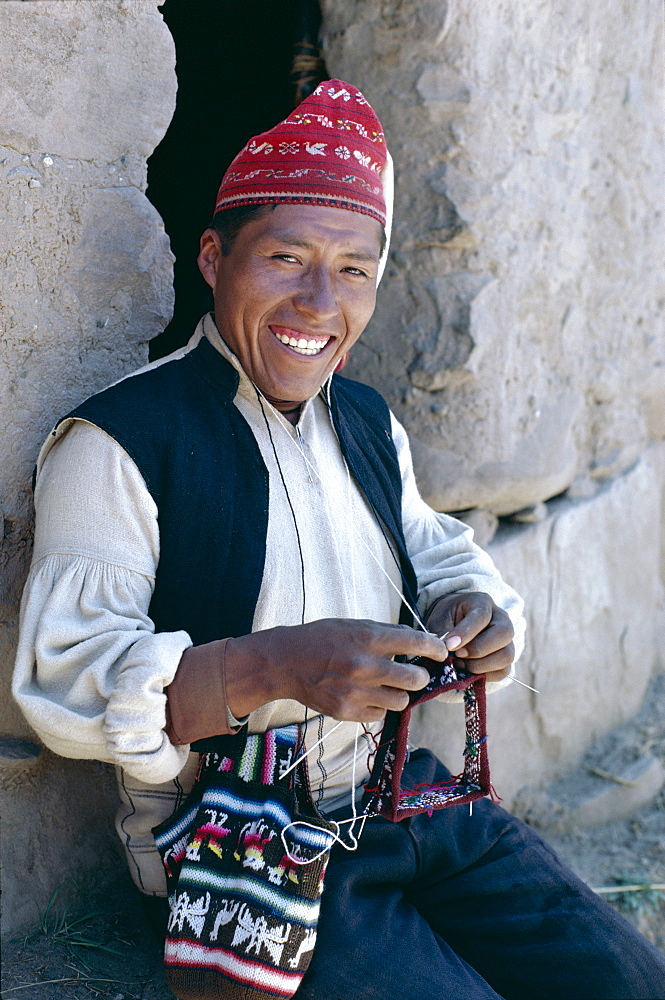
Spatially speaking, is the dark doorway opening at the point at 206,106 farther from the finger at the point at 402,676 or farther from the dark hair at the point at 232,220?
the finger at the point at 402,676

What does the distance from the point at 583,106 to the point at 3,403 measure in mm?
1855

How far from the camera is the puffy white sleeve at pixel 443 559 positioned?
79.0 inches

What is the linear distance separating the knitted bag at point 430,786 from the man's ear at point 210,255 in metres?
0.81

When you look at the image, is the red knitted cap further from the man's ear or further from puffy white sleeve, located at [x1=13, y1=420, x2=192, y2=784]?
puffy white sleeve, located at [x1=13, y1=420, x2=192, y2=784]

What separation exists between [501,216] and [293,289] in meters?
1.03

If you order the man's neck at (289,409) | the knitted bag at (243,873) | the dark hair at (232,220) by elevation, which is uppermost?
the dark hair at (232,220)

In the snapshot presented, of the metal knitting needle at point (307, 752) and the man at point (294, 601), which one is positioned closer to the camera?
the man at point (294, 601)

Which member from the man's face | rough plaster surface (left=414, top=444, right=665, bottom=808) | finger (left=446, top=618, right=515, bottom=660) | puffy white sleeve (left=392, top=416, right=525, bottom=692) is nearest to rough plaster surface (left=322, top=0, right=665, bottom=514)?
rough plaster surface (left=414, top=444, right=665, bottom=808)

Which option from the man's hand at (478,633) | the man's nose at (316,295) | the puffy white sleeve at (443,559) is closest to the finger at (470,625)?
the man's hand at (478,633)

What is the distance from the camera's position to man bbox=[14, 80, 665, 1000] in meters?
1.44

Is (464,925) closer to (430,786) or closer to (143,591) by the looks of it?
(430,786)

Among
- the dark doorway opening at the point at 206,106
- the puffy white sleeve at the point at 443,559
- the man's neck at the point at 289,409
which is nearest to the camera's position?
the man's neck at the point at 289,409

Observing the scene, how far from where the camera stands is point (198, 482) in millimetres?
1650

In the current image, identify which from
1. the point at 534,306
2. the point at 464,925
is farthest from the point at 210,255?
the point at 464,925
